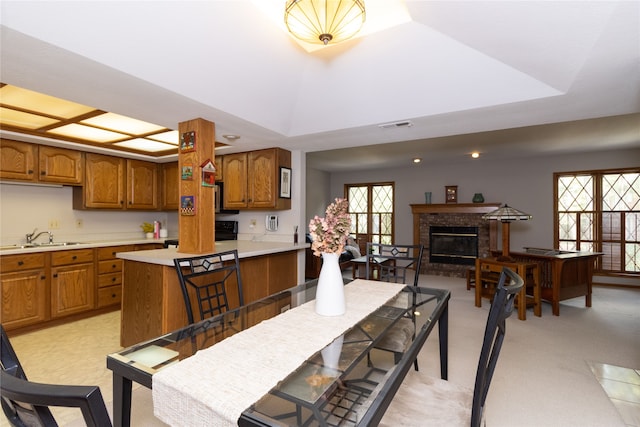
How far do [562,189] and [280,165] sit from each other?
5.45 meters

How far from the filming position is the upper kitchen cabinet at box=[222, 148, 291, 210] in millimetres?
3789

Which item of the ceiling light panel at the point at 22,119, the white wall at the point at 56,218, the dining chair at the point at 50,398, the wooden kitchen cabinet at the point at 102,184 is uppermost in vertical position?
the ceiling light panel at the point at 22,119

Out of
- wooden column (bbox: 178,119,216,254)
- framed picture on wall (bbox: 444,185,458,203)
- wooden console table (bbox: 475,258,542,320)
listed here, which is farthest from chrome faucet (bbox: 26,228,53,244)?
framed picture on wall (bbox: 444,185,458,203)

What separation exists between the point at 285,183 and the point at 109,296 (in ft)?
8.42

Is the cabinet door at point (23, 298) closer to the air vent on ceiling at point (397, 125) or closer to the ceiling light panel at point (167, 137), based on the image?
the ceiling light panel at point (167, 137)

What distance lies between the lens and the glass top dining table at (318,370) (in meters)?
0.79

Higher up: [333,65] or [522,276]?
[333,65]

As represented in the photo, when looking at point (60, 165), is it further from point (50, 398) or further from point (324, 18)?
point (50, 398)

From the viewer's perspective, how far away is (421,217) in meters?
6.71

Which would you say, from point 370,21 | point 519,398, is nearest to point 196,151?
point 370,21

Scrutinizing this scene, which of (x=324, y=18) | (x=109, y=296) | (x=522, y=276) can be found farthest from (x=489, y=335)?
(x=109, y=296)

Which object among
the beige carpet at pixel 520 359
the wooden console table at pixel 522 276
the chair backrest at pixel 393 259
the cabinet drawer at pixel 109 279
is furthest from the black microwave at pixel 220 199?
the wooden console table at pixel 522 276

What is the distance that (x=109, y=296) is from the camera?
12.2ft

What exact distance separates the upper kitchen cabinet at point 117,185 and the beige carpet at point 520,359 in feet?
4.87
